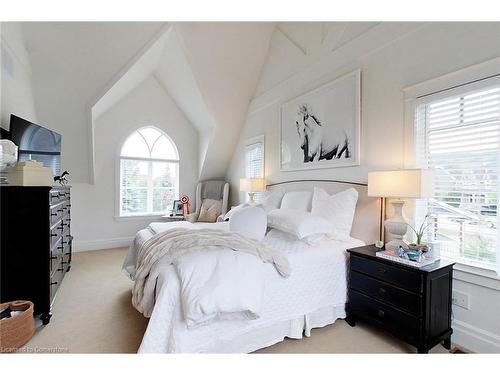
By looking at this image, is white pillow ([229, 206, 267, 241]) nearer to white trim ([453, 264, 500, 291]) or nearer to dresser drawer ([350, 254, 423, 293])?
dresser drawer ([350, 254, 423, 293])

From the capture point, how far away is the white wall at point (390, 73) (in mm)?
1836

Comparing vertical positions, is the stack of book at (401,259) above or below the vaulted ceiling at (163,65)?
below

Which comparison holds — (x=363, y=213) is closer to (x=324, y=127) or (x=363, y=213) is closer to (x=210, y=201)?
Answer: (x=324, y=127)

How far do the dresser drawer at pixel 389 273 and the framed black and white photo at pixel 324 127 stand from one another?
1.11 m

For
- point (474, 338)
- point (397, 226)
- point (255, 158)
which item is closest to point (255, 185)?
point (255, 158)

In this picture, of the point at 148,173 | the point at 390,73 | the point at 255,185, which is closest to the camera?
the point at 390,73

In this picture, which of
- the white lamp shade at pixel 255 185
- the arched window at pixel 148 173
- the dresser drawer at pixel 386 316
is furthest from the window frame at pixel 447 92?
the arched window at pixel 148 173

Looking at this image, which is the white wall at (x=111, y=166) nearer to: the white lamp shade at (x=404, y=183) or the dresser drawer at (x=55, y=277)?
the dresser drawer at (x=55, y=277)

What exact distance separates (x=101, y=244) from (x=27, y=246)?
2955 mm

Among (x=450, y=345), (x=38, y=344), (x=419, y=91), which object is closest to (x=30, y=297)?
(x=38, y=344)

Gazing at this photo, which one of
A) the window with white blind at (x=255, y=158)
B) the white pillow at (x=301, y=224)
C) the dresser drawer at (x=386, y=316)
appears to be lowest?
the dresser drawer at (x=386, y=316)

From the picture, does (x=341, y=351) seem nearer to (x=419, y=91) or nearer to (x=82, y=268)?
(x=419, y=91)

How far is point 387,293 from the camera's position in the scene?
191 centimetres
